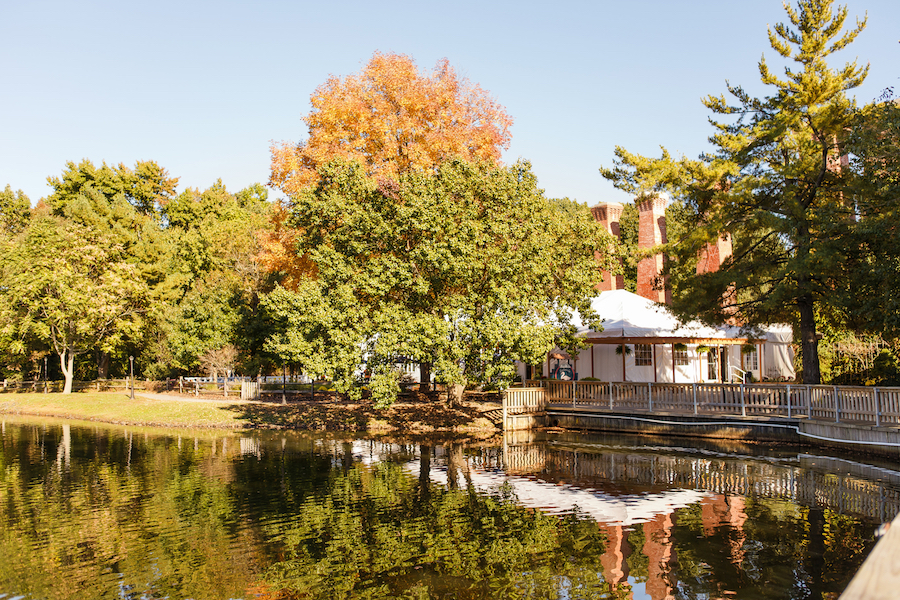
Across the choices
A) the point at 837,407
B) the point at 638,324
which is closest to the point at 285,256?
the point at 638,324

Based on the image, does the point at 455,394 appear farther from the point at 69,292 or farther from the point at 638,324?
the point at 69,292

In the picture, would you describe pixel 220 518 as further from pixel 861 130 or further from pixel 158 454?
pixel 861 130

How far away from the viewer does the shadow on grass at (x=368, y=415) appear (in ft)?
96.4

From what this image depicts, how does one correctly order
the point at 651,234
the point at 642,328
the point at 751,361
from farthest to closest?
1. the point at 651,234
2. the point at 751,361
3. the point at 642,328

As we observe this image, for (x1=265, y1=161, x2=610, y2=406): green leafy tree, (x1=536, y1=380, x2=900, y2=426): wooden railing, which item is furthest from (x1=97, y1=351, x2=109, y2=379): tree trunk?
(x1=536, y1=380, x2=900, y2=426): wooden railing

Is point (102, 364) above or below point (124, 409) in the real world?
above

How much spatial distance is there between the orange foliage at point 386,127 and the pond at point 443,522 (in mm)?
14897

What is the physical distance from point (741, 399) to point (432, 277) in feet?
39.2

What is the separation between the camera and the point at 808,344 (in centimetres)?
2459

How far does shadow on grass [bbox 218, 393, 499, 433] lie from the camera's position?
29.4 m

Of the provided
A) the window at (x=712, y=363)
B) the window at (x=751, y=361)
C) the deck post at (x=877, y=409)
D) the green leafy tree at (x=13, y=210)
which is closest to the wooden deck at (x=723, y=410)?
the deck post at (x=877, y=409)

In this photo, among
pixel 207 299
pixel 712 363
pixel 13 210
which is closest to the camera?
pixel 712 363

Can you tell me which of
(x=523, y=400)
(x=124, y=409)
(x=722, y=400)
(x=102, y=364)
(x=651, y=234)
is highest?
(x=651, y=234)

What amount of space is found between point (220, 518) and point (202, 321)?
94.4 feet
